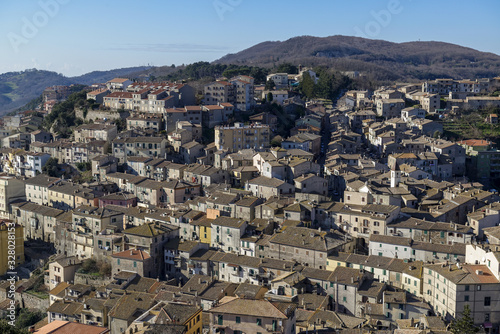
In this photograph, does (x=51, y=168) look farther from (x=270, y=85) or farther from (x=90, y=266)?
(x=270, y=85)

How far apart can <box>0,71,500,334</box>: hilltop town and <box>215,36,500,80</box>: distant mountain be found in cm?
4690

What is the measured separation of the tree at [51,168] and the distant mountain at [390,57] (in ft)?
181

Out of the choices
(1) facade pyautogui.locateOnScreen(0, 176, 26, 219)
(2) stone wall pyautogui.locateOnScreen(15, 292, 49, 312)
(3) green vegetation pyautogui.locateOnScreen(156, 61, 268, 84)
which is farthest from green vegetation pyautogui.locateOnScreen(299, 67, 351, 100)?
(2) stone wall pyautogui.locateOnScreen(15, 292, 49, 312)

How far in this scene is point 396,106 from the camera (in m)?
57.4

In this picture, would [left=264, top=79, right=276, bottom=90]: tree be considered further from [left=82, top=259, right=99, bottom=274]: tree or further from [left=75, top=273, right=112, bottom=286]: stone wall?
[left=75, top=273, right=112, bottom=286]: stone wall

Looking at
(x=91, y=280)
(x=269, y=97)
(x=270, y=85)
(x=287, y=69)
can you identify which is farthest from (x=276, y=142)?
(x=287, y=69)

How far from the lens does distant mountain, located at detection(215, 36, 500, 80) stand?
107000 mm

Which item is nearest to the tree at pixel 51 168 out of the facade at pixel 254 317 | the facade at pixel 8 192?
the facade at pixel 8 192

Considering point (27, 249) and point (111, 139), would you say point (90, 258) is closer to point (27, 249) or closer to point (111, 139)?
point (27, 249)

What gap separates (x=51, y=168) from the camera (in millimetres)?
44469

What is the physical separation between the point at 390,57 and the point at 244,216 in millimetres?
113731

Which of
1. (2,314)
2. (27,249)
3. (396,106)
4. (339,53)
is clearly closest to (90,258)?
(2,314)

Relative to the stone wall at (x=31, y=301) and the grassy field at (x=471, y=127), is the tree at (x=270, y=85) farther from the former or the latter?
the stone wall at (x=31, y=301)

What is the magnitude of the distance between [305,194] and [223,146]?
11.2 m
